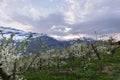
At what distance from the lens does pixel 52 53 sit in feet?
381

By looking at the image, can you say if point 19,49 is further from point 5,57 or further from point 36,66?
point 36,66

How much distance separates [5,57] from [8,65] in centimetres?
54

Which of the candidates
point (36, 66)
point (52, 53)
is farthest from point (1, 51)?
point (52, 53)

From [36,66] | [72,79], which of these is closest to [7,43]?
[72,79]

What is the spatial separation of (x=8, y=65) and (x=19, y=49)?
4.24 ft

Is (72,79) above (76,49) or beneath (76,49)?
beneath

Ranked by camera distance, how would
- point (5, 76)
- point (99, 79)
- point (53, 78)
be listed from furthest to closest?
point (53, 78) → point (99, 79) → point (5, 76)

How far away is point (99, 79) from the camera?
59438 millimetres

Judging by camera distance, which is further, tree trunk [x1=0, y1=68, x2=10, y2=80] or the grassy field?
the grassy field

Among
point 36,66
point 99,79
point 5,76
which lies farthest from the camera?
point 36,66

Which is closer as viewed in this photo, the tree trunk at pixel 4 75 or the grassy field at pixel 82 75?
the tree trunk at pixel 4 75

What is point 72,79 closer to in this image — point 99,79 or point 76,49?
point 99,79

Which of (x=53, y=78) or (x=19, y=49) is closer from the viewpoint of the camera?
(x=19, y=49)

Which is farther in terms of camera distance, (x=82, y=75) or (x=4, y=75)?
(x=82, y=75)
